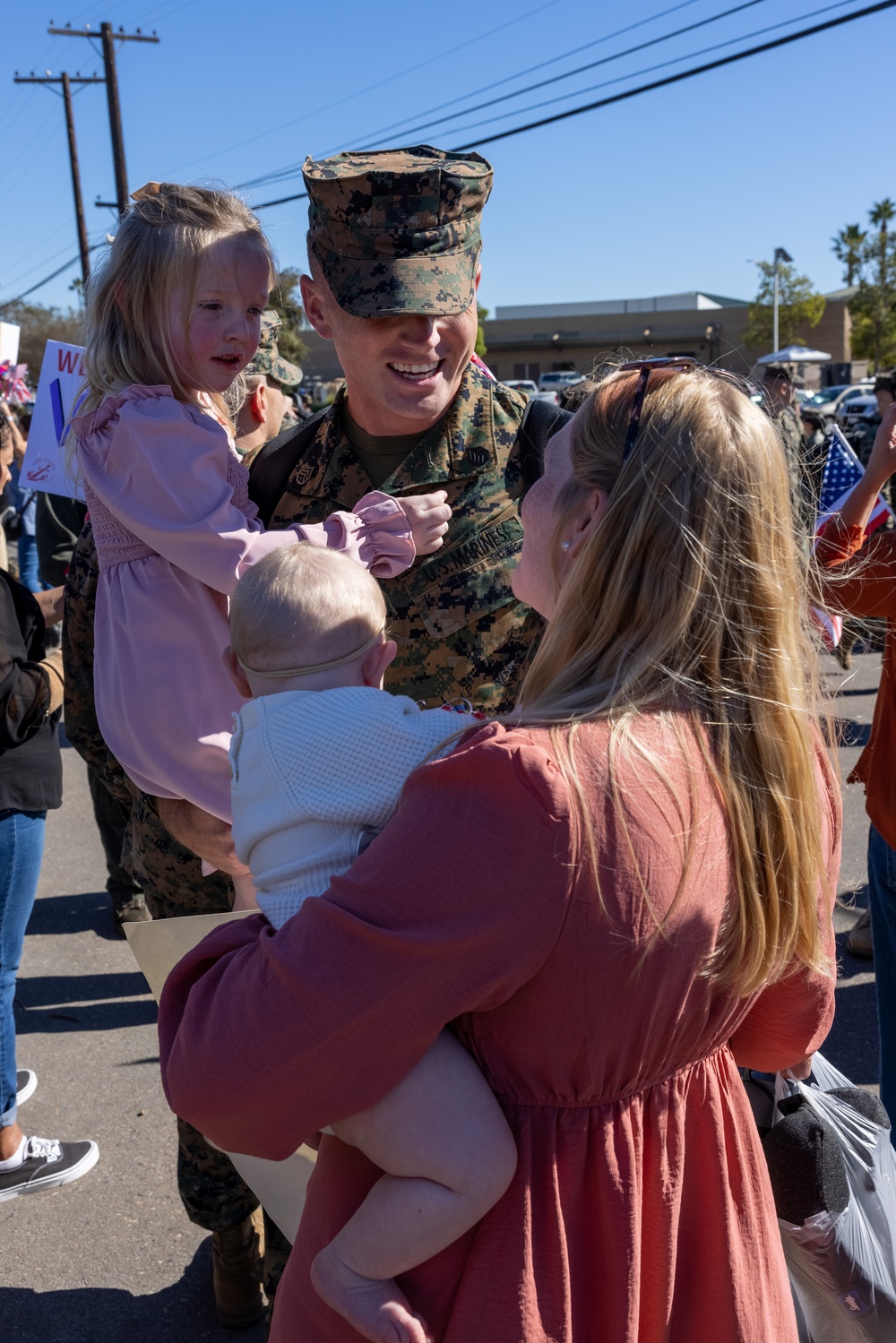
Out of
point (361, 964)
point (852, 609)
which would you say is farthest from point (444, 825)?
point (852, 609)

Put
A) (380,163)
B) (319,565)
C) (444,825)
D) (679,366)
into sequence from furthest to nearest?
(380,163) < (319,565) < (679,366) < (444,825)

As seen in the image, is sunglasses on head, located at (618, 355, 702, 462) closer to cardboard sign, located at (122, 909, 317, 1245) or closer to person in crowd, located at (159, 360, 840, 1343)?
person in crowd, located at (159, 360, 840, 1343)

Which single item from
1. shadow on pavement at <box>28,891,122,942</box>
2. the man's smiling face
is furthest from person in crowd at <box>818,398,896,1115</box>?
shadow on pavement at <box>28,891,122,942</box>

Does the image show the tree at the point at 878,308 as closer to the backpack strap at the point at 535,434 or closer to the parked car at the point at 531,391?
the parked car at the point at 531,391

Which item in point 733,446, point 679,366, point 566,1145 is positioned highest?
point 679,366

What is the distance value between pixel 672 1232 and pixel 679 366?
0.99 metres

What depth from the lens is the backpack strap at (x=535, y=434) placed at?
2.36m

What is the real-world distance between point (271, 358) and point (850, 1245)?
3.73 m

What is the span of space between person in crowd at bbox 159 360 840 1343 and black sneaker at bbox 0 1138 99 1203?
2.34 metres

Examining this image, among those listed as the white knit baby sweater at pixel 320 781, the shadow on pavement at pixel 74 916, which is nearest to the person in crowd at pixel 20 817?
the shadow on pavement at pixel 74 916

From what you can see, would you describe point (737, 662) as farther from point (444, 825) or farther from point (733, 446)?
point (444, 825)

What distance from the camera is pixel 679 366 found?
1.34 meters

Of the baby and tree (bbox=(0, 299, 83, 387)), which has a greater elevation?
tree (bbox=(0, 299, 83, 387))

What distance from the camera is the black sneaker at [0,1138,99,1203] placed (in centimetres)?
331
